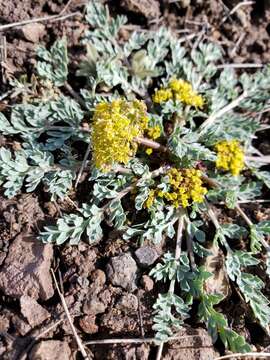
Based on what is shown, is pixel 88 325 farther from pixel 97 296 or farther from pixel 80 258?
pixel 80 258

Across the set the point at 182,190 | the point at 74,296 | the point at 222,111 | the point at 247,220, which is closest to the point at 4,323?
the point at 74,296

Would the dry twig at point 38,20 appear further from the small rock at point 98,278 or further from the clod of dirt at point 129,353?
the clod of dirt at point 129,353

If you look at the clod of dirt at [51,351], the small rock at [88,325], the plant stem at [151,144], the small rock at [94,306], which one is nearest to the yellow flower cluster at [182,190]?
the plant stem at [151,144]

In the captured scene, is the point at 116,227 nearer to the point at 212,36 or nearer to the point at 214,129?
the point at 214,129

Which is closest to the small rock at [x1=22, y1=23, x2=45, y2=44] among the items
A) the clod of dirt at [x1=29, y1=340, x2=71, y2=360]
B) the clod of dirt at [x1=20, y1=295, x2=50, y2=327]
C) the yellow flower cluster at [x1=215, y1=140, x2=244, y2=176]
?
the yellow flower cluster at [x1=215, y1=140, x2=244, y2=176]

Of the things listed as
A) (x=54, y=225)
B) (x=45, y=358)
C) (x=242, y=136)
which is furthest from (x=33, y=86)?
(x=45, y=358)

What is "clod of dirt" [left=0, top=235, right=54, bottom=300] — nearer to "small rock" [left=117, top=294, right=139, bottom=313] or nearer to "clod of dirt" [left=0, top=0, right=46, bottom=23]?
"small rock" [left=117, top=294, right=139, bottom=313]
